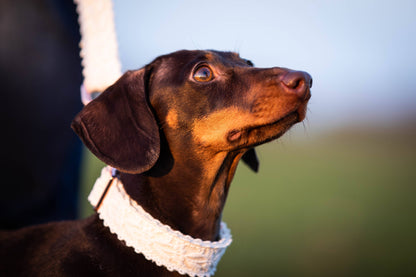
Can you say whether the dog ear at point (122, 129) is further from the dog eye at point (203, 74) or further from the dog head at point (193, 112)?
the dog eye at point (203, 74)

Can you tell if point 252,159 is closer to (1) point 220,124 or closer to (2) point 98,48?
(1) point 220,124

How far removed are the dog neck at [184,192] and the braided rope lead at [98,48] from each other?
985 mm

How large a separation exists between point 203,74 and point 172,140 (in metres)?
0.50

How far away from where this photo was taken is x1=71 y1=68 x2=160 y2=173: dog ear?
261 centimetres

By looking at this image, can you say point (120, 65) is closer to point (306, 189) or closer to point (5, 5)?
point (5, 5)

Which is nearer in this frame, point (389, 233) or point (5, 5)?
point (5, 5)

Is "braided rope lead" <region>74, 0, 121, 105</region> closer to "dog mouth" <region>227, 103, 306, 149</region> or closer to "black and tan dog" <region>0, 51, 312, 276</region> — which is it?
"black and tan dog" <region>0, 51, 312, 276</region>

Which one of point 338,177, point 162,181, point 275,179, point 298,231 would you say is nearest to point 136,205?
point 162,181

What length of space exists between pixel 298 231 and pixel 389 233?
6.01 ft

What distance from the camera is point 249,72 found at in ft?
9.10

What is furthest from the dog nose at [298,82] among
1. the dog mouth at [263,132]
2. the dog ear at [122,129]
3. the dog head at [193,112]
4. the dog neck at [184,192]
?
the dog ear at [122,129]

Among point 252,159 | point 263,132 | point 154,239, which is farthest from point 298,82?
point 154,239

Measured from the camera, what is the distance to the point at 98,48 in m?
3.52

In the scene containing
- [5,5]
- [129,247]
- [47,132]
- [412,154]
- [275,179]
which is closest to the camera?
[129,247]
